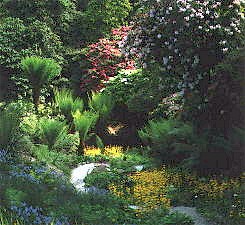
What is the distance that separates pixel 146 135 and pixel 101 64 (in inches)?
186

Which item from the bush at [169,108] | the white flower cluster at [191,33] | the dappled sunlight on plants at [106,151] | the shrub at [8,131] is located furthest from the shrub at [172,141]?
the shrub at [8,131]

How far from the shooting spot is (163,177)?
29.6 feet

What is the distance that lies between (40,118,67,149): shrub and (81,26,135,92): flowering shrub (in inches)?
168

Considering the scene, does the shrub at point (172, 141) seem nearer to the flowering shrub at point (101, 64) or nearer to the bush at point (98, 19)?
the flowering shrub at point (101, 64)

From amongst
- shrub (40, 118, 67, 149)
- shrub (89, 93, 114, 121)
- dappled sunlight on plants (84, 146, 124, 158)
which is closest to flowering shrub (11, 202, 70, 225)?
shrub (40, 118, 67, 149)

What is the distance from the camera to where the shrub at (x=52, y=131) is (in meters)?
11.3

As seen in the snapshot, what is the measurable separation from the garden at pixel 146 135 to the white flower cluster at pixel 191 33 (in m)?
0.02

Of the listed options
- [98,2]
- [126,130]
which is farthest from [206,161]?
[98,2]

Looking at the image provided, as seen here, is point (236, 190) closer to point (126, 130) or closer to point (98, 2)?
point (126, 130)

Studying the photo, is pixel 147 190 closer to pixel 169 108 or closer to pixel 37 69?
pixel 169 108

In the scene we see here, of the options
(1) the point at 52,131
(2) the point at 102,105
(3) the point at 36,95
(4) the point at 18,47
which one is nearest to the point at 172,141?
(1) the point at 52,131

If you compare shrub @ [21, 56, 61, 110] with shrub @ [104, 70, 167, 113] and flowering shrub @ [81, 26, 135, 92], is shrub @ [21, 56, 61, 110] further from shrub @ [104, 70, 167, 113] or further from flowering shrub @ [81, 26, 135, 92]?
flowering shrub @ [81, 26, 135, 92]

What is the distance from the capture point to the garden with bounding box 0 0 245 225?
20.8 feet

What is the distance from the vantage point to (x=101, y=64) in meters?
15.9
